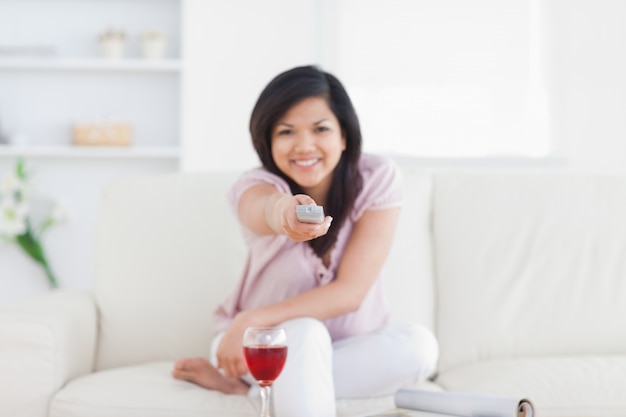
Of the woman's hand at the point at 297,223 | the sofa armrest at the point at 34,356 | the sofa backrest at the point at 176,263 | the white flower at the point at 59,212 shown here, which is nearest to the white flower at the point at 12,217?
the white flower at the point at 59,212

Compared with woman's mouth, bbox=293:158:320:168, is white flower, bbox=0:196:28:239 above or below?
below

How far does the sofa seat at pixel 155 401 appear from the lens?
180 cm

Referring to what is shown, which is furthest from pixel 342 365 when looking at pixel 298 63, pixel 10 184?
pixel 10 184

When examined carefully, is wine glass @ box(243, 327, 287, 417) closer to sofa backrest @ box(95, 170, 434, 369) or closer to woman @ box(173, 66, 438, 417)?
woman @ box(173, 66, 438, 417)

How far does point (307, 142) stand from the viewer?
6.46 ft

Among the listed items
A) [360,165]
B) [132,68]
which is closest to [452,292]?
[360,165]

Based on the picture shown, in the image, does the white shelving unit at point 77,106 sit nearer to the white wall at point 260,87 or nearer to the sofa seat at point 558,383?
the white wall at point 260,87

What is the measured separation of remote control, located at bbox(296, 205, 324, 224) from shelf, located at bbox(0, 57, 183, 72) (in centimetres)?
320

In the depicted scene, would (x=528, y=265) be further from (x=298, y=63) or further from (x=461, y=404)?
(x=298, y=63)

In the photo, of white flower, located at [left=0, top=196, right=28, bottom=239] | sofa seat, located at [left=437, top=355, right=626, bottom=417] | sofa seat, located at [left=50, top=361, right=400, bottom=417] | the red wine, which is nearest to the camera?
the red wine

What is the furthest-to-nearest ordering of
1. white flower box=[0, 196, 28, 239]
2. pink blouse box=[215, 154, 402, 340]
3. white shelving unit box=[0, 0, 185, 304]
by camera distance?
white shelving unit box=[0, 0, 185, 304] < white flower box=[0, 196, 28, 239] < pink blouse box=[215, 154, 402, 340]

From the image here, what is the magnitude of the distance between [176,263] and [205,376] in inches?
20.5

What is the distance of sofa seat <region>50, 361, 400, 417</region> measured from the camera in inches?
70.9

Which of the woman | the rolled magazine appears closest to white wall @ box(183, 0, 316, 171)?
the woman
